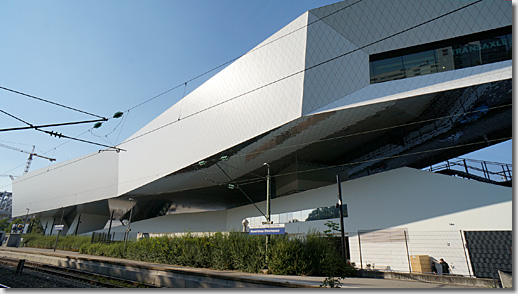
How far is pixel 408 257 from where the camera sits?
15.3 m

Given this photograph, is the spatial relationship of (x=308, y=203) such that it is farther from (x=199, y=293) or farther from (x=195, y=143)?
(x=199, y=293)

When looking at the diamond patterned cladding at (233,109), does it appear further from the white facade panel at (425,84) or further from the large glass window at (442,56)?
the large glass window at (442,56)

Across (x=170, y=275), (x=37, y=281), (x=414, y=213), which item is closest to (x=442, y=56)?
(x=414, y=213)

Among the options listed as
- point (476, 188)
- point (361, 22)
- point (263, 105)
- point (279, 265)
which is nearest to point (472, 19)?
point (361, 22)

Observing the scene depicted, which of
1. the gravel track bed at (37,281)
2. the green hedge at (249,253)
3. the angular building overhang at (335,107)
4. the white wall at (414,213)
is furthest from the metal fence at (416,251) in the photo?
the gravel track bed at (37,281)

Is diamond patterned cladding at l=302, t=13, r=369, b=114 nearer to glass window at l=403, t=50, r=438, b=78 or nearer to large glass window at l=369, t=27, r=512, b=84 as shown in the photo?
large glass window at l=369, t=27, r=512, b=84

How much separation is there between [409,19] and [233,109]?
12.0 metres

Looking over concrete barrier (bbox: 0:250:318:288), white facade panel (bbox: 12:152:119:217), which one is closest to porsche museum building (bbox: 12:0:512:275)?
concrete barrier (bbox: 0:250:318:288)

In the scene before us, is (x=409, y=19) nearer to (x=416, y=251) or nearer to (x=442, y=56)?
(x=442, y=56)

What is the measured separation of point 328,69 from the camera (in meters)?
16.3

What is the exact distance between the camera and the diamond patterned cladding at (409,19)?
1441 cm

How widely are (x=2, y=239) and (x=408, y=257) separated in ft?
142

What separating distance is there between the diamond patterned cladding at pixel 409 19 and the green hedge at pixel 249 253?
469 inches

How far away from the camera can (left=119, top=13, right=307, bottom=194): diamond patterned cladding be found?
670 inches
